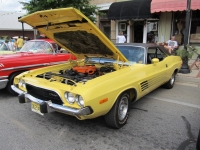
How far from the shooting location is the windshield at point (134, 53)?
4395 millimetres

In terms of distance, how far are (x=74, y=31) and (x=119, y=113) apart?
1684 millimetres

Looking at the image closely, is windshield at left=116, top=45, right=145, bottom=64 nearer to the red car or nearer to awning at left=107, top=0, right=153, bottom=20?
the red car

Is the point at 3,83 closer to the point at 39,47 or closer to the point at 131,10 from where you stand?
the point at 39,47

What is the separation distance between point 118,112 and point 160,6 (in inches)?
336

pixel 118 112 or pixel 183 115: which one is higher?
pixel 118 112

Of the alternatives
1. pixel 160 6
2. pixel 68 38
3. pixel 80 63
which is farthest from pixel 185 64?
pixel 68 38

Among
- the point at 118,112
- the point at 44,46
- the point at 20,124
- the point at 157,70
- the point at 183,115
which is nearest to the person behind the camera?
the point at 118,112

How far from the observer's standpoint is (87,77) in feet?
12.0

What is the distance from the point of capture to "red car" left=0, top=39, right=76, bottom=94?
495 cm

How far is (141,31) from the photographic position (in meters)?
13.2

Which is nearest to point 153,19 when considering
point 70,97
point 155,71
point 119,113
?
point 155,71

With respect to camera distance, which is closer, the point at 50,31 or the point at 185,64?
the point at 50,31

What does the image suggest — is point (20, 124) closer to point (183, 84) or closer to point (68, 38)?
point (68, 38)

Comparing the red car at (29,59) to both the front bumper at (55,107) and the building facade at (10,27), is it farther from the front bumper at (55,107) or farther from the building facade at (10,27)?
the building facade at (10,27)
